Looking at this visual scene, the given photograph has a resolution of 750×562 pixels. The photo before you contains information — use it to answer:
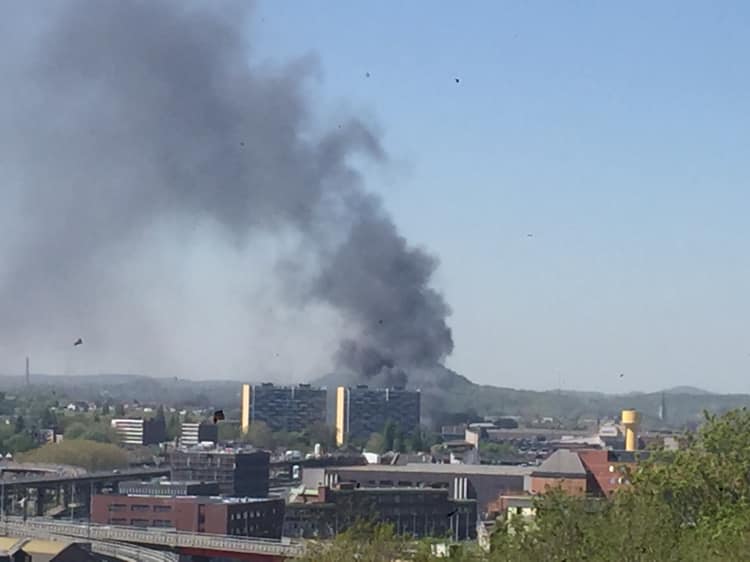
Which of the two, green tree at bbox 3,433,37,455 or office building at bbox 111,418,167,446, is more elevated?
office building at bbox 111,418,167,446

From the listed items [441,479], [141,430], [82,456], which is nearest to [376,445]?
[141,430]

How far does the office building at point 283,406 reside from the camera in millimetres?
88188

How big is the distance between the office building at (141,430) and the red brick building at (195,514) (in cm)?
3694

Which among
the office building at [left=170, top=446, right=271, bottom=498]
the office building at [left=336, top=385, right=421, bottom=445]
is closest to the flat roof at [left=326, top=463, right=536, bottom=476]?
the office building at [left=170, top=446, right=271, bottom=498]

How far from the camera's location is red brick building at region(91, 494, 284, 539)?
39219 mm

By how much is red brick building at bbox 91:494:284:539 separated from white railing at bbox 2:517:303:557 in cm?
111

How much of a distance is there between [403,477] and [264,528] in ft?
37.3

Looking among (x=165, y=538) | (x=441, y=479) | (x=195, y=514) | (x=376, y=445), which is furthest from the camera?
(x=376, y=445)

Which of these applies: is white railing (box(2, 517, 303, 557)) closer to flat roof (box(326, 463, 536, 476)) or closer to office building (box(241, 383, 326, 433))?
flat roof (box(326, 463, 536, 476))

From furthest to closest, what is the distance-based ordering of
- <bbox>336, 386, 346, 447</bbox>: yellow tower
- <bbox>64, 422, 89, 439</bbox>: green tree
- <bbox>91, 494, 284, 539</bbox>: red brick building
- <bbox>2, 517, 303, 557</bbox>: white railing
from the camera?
1. <bbox>336, 386, 346, 447</bbox>: yellow tower
2. <bbox>64, 422, 89, 439</bbox>: green tree
3. <bbox>91, 494, 284, 539</bbox>: red brick building
4. <bbox>2, 517, 303, 557</bbox>: white railing

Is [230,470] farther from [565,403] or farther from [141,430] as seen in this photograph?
[565,403]

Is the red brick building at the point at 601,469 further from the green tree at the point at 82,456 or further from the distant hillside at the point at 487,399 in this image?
the distant hillside at the point at 487,399

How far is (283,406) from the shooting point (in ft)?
295

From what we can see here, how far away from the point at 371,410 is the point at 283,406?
6443 millimetres
